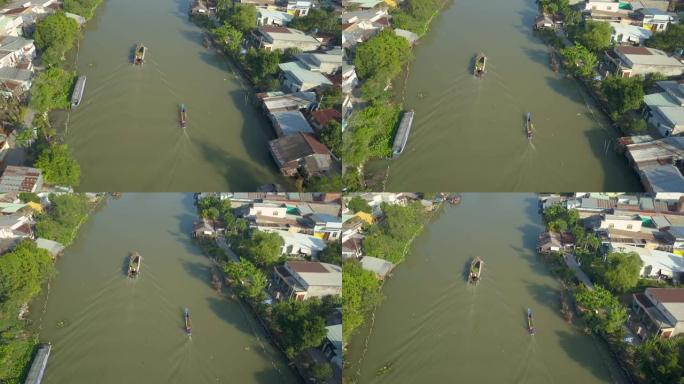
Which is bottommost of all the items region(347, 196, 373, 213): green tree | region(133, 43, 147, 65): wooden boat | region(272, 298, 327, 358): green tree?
region(272, 298, 327, 358): green tree

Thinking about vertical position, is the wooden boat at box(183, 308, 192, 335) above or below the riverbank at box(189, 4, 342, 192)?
below

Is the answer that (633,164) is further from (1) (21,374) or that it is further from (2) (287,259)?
(1) (21,374)

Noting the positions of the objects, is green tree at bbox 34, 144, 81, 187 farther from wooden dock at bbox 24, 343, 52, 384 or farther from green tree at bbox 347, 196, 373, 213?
green tree at bbox 347, 196, 373, 213

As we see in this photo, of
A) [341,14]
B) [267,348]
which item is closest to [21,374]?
[267,348]

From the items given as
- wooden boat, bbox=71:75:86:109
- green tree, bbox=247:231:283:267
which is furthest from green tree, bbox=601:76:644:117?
wooden boat, bbox=71:75:86:109

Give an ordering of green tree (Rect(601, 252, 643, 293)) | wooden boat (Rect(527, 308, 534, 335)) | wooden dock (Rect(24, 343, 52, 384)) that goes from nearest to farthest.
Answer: wooden dock (Rect(24, 343, 52, 384)) < wooden boat (Rect(527, 308, 534, 335)) < green tree (Rect(601, 252, 643, 293))

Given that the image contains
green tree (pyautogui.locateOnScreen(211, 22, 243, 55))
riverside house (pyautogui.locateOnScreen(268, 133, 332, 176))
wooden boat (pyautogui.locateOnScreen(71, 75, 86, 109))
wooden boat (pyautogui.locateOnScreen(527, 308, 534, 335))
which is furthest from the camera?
green tree (pyautogui.locateOnScreen(211, 22, 243, 55))

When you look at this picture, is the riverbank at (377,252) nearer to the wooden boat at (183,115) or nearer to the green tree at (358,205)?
the green tree at (358,205)
